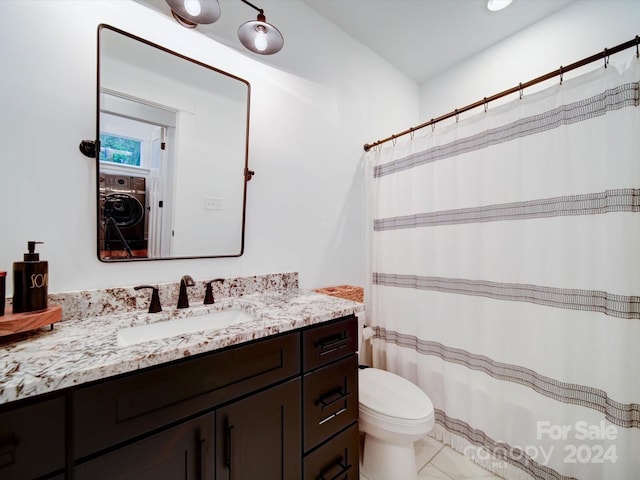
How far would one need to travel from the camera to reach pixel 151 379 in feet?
2.24

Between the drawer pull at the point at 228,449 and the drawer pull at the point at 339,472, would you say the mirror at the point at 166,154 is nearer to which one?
the drawer pull at the point at 228,449

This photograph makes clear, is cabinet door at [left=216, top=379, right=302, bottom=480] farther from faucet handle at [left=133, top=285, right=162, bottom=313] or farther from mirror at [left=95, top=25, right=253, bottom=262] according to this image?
mirror at [left=95, top=25, right=253, bottom=262]

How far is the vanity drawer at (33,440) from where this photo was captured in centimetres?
52

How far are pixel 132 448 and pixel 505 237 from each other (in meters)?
1.64

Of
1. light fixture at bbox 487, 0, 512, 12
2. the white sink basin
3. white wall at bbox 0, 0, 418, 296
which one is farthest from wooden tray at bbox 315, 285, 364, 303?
light fixture at bbox 487, 0, 512, 12

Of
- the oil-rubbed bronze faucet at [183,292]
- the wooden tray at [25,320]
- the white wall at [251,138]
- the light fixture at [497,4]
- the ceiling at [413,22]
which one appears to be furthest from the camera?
the light fixture at [497,4]

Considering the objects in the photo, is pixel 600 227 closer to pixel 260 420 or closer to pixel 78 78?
pixel 260 420

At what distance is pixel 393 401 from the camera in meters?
1.31

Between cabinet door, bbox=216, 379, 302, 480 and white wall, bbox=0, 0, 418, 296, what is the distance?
683 millimetres

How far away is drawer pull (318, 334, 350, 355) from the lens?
3.40 ft

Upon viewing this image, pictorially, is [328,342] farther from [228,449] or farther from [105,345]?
[105,345]

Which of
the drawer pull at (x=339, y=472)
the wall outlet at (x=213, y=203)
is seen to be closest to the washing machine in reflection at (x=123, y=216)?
the wall outlet at (x=213, y=203)

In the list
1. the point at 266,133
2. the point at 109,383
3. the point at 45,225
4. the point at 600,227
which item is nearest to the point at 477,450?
the point at 600,227

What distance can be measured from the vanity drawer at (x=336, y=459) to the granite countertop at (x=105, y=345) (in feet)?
1.66
